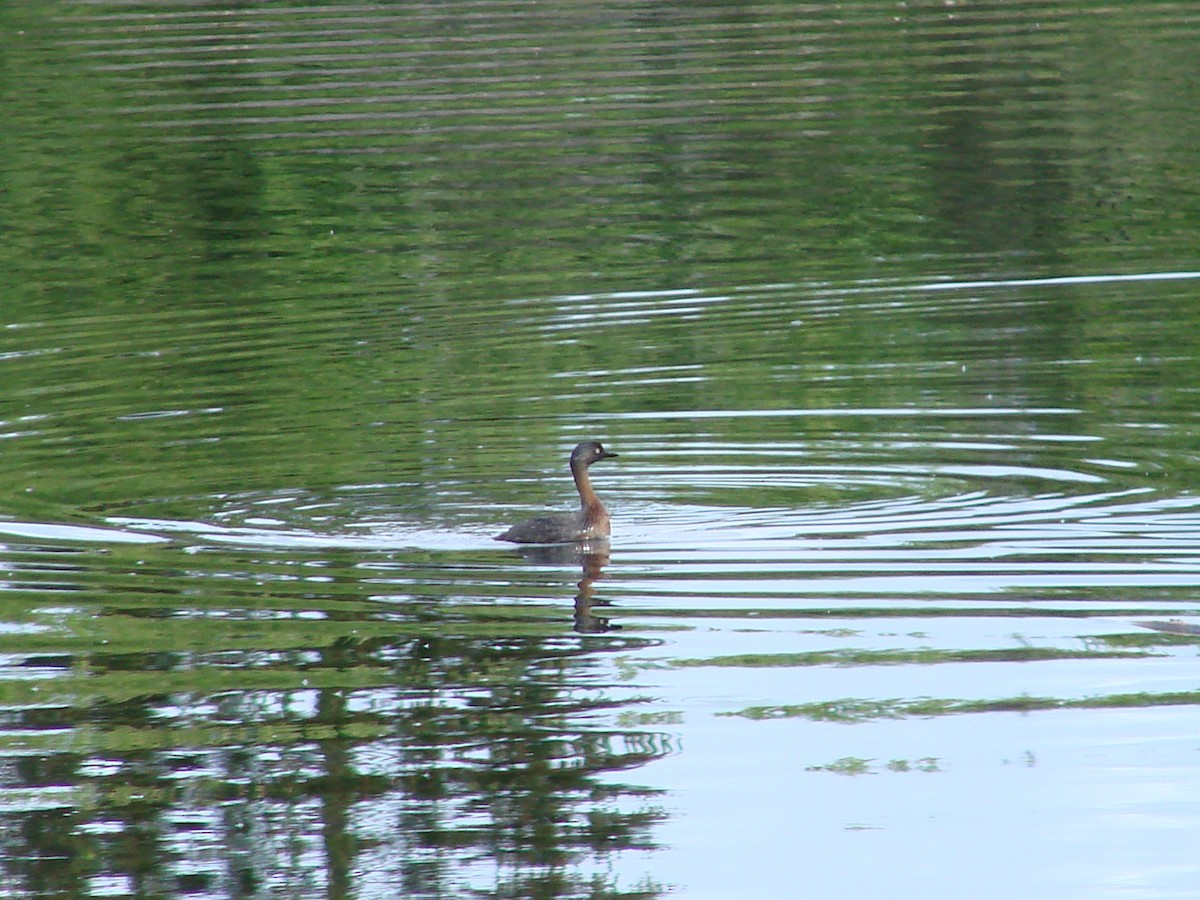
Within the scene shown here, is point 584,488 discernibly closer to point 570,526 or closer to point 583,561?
point 570,526

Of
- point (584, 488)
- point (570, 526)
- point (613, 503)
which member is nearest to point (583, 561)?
point (570, 526)

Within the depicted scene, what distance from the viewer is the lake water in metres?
8.54

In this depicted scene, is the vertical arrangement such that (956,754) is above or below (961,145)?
below

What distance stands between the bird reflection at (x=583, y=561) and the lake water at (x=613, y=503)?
48 mm

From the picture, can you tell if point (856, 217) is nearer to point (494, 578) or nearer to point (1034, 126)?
point (1034, 126)

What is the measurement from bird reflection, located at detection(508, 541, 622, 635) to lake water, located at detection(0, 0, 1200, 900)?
5 centimetres

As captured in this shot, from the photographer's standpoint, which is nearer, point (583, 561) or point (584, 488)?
point (583, 561)

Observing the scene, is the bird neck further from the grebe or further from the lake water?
the lake water

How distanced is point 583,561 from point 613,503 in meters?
1.51

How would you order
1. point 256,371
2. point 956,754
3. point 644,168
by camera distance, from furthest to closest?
point 644,168 < point 256,371 < point 956,754

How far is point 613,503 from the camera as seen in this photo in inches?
546

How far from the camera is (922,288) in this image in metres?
20.2

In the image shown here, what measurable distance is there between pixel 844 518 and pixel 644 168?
1543 cm

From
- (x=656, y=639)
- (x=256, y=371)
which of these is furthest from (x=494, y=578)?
(x=256, y=371)
